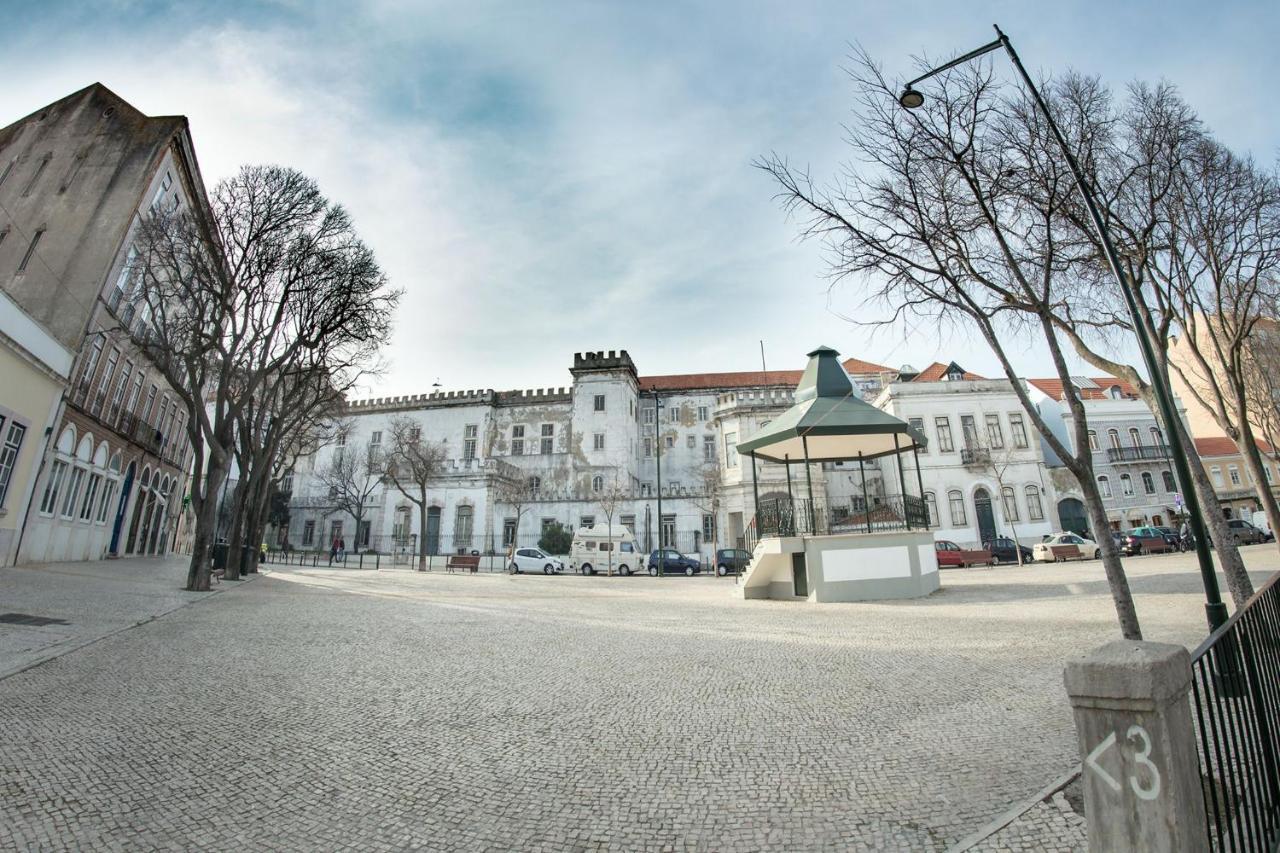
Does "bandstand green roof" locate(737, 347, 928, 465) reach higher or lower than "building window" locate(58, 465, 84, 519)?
higher

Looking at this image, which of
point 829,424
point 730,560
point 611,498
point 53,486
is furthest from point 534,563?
point 829,424

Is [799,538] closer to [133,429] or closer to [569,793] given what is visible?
[569,793]

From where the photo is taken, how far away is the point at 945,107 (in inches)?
324

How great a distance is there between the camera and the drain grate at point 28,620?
834 cm

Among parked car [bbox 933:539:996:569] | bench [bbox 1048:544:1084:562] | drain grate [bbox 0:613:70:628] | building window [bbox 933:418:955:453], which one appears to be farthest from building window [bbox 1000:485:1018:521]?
drain grate [bbox 0:613:70:628]

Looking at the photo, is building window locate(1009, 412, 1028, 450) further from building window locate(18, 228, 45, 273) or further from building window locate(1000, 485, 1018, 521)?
building window locate(18, 228, 45, 273)

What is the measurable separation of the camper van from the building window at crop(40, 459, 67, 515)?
22.2m

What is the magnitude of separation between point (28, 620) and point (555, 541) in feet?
110

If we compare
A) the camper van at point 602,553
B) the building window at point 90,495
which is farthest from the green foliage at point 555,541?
the building window at point 90,495

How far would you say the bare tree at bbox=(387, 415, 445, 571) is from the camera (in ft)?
136

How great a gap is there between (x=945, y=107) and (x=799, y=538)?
33.5ft

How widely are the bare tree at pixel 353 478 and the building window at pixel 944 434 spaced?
42993 millimetres

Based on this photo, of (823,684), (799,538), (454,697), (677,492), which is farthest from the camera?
(677,492)

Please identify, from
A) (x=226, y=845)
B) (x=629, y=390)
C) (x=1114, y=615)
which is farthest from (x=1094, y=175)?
(x=629, y=390)
